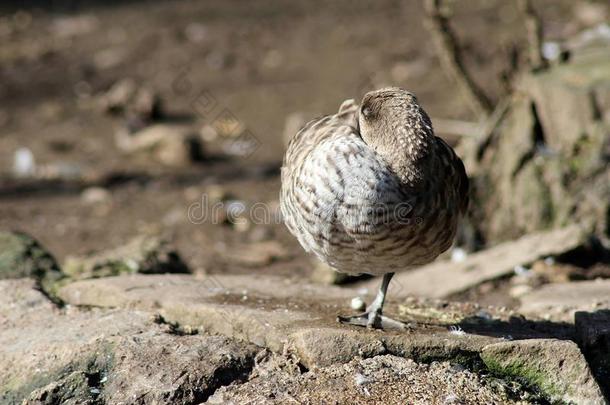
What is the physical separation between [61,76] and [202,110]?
191 cm

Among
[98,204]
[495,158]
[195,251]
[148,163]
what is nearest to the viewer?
[495,158]

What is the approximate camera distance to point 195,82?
10328 millimetres

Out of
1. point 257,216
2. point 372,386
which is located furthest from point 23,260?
point 257,216

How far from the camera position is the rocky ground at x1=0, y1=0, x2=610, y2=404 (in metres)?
3.95

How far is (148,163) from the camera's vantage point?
8.82m

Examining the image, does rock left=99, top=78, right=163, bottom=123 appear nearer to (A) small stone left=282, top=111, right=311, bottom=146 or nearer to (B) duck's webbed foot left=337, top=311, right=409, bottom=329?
(A) small stone left=282, top=111, right=311, bottom=146

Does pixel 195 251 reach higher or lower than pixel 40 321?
lower

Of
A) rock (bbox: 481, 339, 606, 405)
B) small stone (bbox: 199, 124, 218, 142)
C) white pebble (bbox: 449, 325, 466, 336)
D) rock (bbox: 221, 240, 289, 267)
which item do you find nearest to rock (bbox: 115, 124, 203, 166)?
small stone (bbox: 199, 124, 218, 142)

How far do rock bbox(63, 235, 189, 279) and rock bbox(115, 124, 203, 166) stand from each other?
2817 mm

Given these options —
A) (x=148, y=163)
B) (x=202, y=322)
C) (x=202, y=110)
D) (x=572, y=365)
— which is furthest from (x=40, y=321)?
(x=202, y=110)

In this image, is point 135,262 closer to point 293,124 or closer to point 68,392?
point 68,392

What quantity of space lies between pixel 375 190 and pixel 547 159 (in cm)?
284

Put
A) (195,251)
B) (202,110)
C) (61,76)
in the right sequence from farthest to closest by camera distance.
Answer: (61,76)
(202,110)
(195,251)

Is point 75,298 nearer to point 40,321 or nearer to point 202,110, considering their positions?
point 40,321
